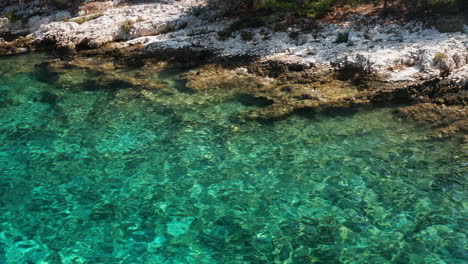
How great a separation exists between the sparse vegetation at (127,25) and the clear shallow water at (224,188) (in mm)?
9113

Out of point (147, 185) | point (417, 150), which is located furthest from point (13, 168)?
point (417, 150)

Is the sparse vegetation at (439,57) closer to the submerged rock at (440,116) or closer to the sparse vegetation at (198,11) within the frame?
the submerged rock at (440,116)

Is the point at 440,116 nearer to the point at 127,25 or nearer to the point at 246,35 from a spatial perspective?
the point at 246,35

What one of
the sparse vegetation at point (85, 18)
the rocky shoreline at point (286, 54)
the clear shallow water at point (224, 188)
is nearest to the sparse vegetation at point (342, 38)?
the rocky shoreline at point (286, 54)

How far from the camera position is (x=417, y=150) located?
31.8 ft

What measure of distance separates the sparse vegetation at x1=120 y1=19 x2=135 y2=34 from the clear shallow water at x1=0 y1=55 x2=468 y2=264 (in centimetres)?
911

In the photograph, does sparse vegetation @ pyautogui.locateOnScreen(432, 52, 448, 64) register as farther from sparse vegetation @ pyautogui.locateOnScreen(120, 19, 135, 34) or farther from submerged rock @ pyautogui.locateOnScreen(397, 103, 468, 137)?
sparse vegetation @ pyautogui.locateOnScreen(120, 19, 135, 34)

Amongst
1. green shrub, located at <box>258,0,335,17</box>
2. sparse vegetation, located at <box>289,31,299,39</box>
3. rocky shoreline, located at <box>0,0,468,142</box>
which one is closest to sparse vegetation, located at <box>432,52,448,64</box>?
rocky shoreline, located at <box>0,0,468,142</box>

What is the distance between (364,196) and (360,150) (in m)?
1.97

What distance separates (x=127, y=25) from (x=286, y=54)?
378 inches

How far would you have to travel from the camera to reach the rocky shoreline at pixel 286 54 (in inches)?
473

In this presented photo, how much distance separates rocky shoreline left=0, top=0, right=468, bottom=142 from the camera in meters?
12.0

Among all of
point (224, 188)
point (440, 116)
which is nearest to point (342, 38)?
point (440, 116)

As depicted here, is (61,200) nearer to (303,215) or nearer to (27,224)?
(27,224)
